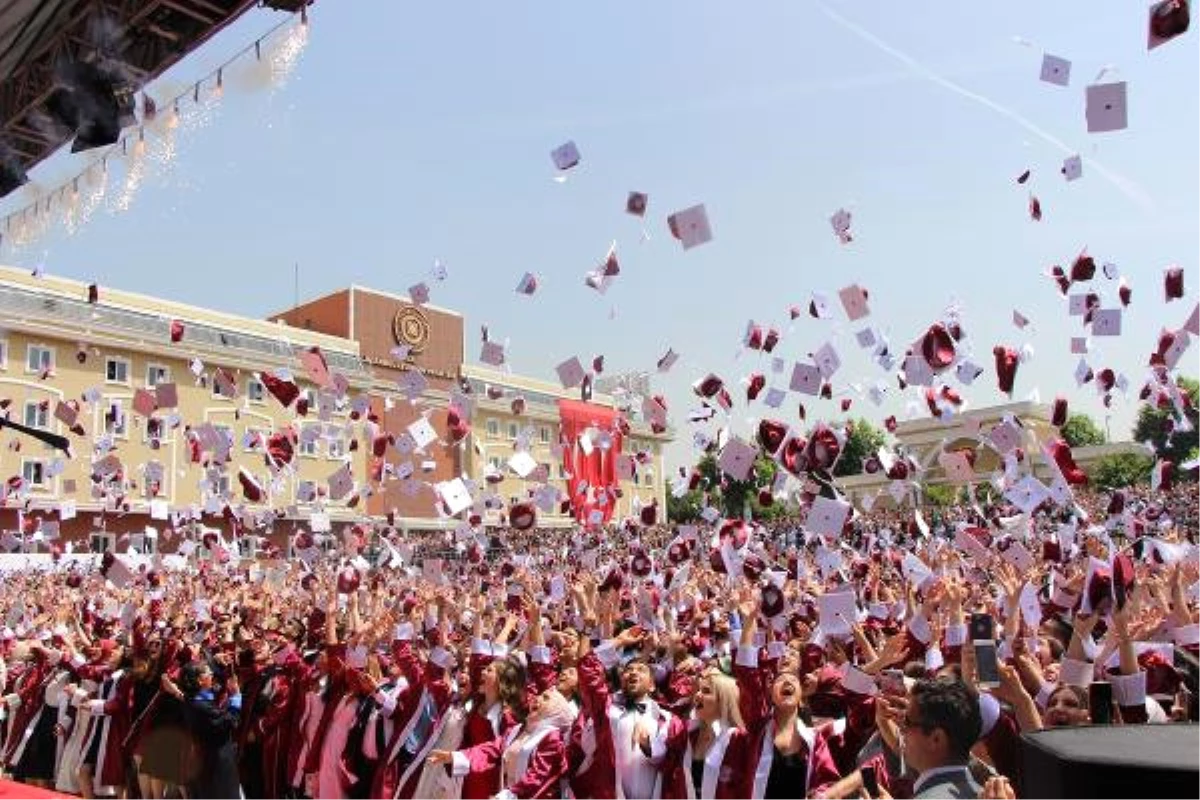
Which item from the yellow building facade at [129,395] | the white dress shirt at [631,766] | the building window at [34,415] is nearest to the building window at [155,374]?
the yellow building facade at [129,395]

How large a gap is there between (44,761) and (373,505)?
38791 millimetres

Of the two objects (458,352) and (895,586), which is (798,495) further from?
(458,352)

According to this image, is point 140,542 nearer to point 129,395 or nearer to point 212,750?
point 129,395

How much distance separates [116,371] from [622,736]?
38864mm

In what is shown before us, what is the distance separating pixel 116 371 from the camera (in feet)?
129

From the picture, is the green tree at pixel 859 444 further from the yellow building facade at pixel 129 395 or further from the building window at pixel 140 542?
the building window at pixel 140 542

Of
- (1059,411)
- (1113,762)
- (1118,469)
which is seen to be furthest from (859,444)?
(1113,762)

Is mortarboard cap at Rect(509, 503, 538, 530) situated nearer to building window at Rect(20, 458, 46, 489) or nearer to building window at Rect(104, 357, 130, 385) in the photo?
building window at Rect(20, 458, 46, 489)

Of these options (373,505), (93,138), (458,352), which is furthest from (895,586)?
(458,352)

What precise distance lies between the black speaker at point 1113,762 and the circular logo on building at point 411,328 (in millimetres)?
50622

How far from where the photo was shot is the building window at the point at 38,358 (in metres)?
36.6

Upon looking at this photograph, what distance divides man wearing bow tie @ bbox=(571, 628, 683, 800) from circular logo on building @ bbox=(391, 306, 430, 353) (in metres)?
47.1

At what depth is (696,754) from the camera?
4.73m

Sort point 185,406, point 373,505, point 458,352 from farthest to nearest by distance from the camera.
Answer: point 458,352, point 373,505, point 185,406
